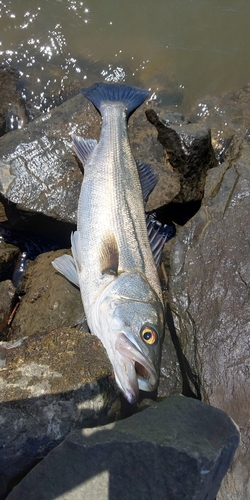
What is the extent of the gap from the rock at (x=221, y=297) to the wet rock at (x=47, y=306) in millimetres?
1142

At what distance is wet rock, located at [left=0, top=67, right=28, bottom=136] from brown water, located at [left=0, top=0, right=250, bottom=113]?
354mm

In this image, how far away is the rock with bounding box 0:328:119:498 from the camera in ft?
10.1

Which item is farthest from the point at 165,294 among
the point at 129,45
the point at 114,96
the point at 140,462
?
the point at 129,45

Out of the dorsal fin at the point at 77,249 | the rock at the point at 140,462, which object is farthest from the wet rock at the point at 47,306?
the rock at the point at 140,462

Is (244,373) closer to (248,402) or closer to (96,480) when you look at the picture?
(248,402)

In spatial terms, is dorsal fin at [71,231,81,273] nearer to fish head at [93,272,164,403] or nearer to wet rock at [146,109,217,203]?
fish head at [93,272,164,403]

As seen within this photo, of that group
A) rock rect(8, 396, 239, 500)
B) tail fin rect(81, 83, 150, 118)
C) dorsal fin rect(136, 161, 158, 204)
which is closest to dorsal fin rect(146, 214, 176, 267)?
dorsal fin rect(136, 161, 158, 204)

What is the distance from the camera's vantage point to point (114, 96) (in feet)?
17.9

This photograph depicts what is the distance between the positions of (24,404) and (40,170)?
10.2 ft

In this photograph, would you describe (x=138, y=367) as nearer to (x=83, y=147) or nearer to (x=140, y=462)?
(x=140, y=462)

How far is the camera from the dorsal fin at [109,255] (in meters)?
4.28

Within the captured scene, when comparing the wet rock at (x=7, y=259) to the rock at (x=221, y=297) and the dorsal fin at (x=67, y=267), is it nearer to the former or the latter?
the dorsal fin at (x=67, y=267)

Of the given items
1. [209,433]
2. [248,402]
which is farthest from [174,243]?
[209,433]

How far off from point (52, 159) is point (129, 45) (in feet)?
12.6
